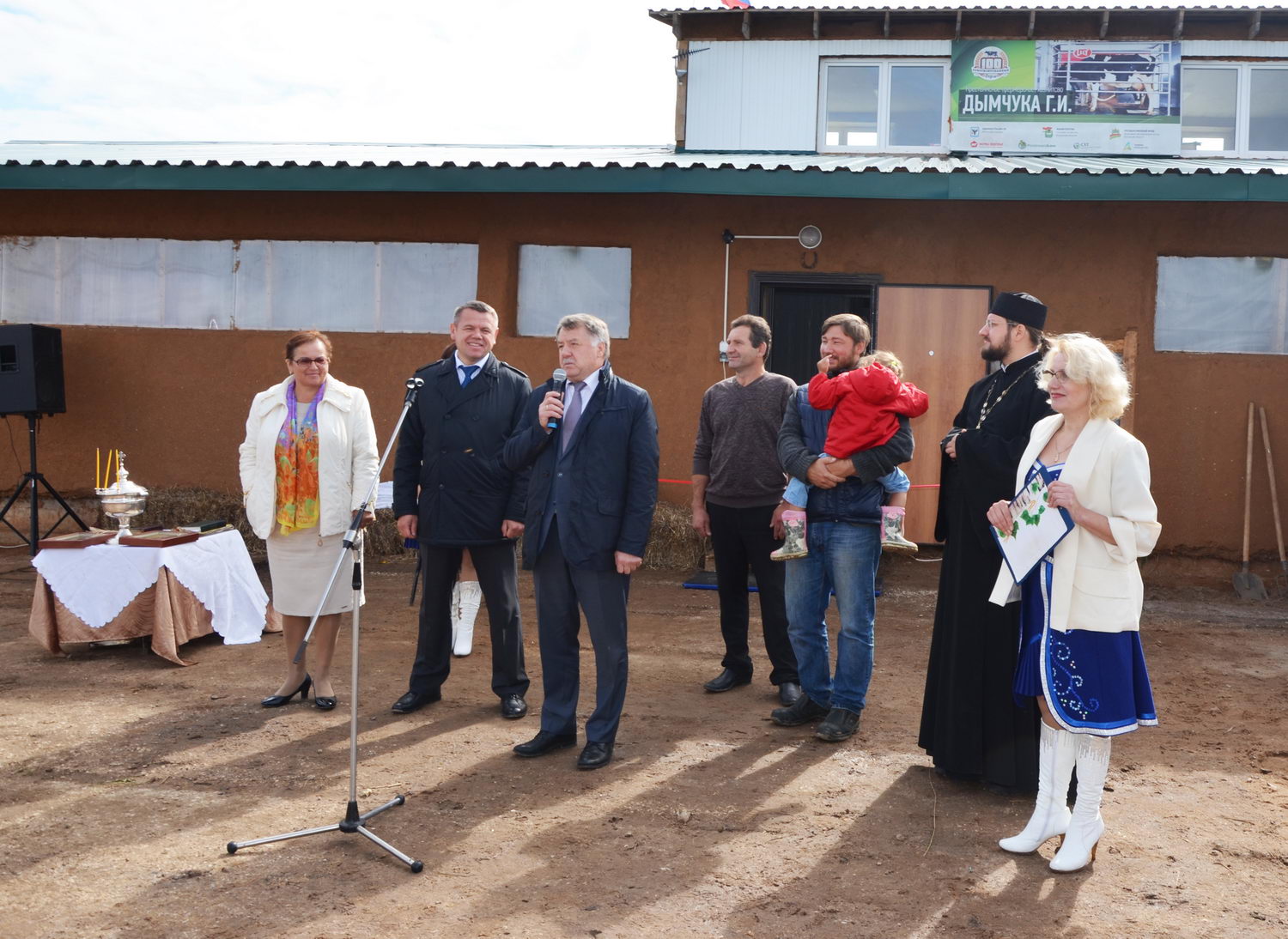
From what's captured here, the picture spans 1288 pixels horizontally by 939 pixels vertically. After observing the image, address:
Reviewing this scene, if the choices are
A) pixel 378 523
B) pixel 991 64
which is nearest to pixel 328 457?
pixel 378 523

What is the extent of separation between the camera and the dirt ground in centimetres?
343

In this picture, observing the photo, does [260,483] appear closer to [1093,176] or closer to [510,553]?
[510,553]

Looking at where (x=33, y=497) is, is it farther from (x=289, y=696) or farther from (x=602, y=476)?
(x=602, y=476)

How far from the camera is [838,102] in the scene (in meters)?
12.8

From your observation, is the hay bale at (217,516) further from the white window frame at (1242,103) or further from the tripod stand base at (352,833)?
the white window frame at (1242,103)

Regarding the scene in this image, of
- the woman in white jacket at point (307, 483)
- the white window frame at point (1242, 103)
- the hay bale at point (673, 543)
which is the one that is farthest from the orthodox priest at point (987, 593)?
the white window frame at point (1242, 103)

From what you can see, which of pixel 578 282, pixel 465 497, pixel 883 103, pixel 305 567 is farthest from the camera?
pixel 883 103

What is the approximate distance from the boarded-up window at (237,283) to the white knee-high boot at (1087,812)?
7.76 m

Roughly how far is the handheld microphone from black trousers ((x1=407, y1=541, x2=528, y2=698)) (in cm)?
100

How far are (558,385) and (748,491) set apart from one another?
5.02 feet

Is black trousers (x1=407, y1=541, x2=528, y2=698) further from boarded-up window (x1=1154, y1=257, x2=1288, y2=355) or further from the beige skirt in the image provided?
boarded-up window (x1=1154, y1=257, x2=1288, y2=355)

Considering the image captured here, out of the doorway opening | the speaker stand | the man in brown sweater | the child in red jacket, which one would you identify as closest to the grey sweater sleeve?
the man in brown sweater

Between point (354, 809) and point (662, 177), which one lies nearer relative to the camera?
point (354, 809)

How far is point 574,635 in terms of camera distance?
5.02m
